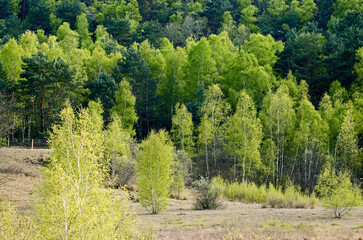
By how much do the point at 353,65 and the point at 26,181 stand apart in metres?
37.1

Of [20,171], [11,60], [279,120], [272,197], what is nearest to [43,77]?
[11,60]

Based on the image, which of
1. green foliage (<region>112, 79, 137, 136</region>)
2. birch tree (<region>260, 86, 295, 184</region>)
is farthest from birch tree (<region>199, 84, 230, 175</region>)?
green foliage (<region>112, 79, 137, 136</region>)

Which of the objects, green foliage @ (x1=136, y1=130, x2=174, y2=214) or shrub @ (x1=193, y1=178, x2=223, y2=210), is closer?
green foliage @ (x1=136, y1=130, x2=174, y2=214)

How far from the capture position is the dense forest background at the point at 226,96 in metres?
37.5

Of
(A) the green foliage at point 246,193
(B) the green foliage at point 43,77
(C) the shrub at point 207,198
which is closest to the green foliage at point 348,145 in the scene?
(A) the green foliage at point 246,193

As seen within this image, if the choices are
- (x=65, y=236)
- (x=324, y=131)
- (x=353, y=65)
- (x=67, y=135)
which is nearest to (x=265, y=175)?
(x=324, y=131)

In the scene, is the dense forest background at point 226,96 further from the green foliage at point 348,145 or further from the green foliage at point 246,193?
the green foliage at point 246,193

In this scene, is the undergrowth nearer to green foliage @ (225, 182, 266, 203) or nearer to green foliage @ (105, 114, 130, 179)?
green foliage @ (225, 182, 266, 203)

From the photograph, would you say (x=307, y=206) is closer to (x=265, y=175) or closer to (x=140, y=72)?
(x=265, y=175)

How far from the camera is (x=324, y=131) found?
37.7 metres

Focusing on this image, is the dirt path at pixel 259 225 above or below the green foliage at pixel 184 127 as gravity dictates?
below

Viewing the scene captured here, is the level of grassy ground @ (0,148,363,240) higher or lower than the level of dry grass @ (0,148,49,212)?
lower

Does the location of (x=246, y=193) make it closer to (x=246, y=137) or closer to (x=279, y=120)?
(x=246, y=137)

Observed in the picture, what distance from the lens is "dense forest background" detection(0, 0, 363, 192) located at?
123 feet
